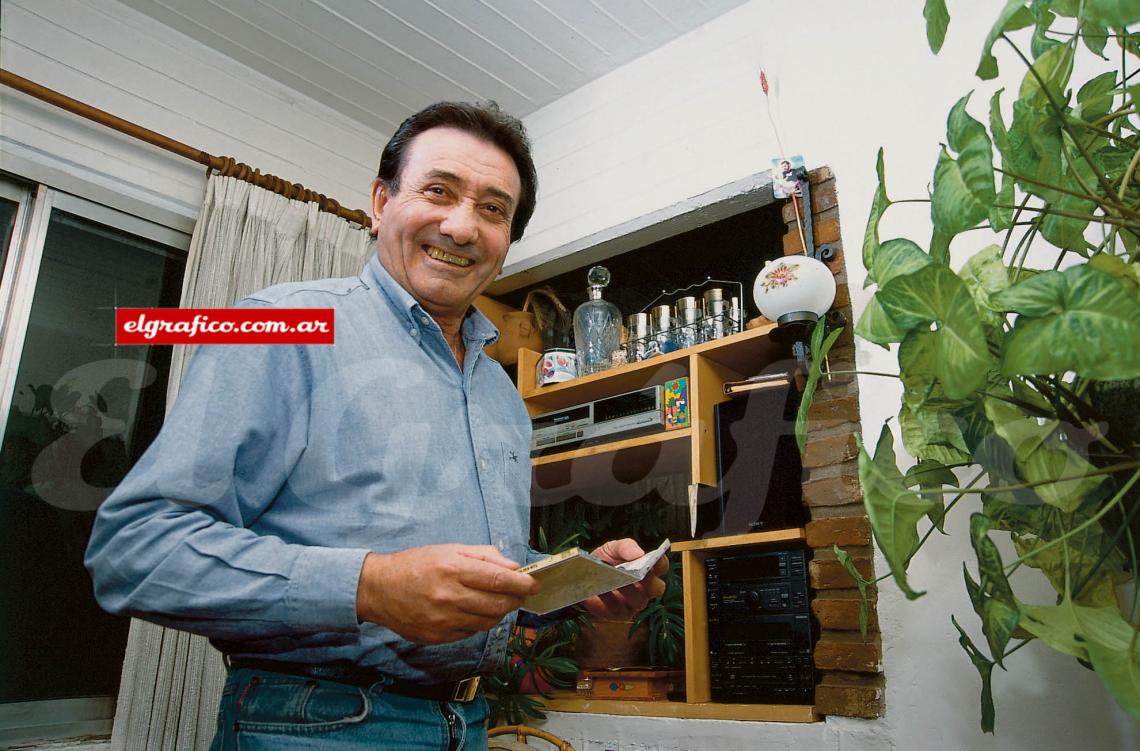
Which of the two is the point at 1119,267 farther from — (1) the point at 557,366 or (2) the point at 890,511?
(1) the point at 557,366

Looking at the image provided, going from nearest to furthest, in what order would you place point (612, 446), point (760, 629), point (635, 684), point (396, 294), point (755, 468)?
point (396, 294)
point (760, 629)
point (755, 468)
point (635, 684)
point (612, 446)

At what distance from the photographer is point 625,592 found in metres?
1.32

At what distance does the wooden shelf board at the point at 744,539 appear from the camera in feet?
6.47

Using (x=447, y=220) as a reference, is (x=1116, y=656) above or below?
below

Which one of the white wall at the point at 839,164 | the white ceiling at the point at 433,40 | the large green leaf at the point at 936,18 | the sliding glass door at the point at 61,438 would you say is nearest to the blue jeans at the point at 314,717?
the large green leaf at the point at 936,18

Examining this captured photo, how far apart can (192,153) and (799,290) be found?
1957 mm

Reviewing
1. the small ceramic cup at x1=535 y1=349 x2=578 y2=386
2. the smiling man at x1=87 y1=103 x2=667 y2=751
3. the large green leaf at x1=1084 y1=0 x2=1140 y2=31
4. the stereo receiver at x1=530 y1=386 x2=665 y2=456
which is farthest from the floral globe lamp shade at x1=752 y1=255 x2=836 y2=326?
the large green leaf at x1=1084 y1=0 x2=1140 y2=31

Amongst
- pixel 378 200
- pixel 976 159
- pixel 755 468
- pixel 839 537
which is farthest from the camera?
pixel 755 468

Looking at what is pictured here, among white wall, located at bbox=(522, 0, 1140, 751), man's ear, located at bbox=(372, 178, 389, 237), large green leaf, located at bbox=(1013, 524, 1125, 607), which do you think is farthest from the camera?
white wall, located at bbox=(522, 0, 1140, 751)

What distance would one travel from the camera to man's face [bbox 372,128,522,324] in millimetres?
1357

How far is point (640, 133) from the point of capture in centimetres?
271

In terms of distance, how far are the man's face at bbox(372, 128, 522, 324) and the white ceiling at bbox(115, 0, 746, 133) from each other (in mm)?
1347

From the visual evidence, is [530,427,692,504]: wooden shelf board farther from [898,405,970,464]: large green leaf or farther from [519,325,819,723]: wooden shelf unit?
[898,405,970,464]: large green leaf

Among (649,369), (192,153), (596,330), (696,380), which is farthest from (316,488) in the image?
(192,153)
